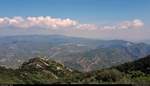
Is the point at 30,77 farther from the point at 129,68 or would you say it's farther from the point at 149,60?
the point at 149,60

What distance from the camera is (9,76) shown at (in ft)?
598

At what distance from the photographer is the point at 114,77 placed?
12594 centimetres

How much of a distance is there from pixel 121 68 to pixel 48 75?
44320 millimetres

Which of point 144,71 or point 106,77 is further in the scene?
point 144,71

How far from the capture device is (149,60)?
18462 centimetres

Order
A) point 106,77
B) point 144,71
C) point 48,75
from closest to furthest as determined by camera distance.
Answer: point 106,77 < point 144,71 < point 48,75

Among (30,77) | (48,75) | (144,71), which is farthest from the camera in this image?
(48,75)

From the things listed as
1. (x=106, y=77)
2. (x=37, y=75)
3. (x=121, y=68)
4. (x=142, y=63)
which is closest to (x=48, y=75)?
(x=37, y=75)

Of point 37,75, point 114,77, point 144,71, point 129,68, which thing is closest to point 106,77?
point 114,77

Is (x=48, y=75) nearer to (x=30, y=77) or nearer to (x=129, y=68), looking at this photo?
(x=30, y=77)

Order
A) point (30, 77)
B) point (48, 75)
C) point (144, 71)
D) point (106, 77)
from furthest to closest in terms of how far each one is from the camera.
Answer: point (48, 75) < point (30, 77) < point (144, 71) < point (106, 77)

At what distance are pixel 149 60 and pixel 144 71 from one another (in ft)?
73.7

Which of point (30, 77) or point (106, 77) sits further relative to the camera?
point (30, 77)

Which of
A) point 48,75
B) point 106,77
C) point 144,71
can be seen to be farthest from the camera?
point 48,75
